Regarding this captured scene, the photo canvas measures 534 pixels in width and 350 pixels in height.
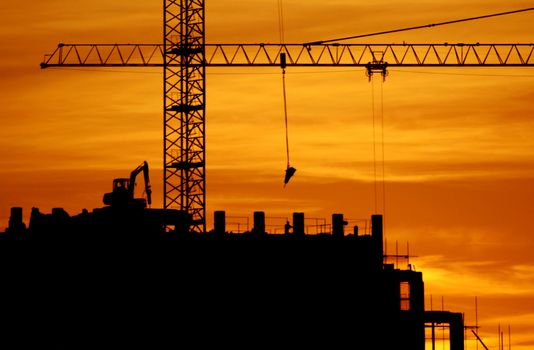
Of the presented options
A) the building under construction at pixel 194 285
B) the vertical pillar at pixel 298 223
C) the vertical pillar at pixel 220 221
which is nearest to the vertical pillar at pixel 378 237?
the building under construction at pixel 194 285

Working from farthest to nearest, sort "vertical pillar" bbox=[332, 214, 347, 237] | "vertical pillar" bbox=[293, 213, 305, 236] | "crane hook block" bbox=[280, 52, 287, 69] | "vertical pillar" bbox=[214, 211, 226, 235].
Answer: "crane hook block" bbox=[280, 52, 287, 69], "vertical pillar" bbox=[332, 214, 347, 237], "vertical pillar" bbox=[293, 213, 305, 236], "vertical pillar" bbox=[214, 211, 226, 235]

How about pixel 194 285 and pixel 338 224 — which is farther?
pixel 338 224

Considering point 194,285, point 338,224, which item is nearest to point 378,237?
point 338,224

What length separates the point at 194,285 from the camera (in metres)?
142

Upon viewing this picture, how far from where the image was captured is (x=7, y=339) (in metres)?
135

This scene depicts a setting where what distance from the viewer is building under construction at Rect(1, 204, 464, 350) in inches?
5389

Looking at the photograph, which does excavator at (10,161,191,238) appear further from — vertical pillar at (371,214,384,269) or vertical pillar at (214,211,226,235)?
vertical pillar at (371,214,384,269)

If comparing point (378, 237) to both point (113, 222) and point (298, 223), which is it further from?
point (113, 222)

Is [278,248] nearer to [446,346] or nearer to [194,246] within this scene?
[194,246]

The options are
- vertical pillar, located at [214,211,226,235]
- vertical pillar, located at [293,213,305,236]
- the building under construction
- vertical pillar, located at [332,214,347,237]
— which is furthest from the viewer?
vertical pillar, located at [332,214,347,237]

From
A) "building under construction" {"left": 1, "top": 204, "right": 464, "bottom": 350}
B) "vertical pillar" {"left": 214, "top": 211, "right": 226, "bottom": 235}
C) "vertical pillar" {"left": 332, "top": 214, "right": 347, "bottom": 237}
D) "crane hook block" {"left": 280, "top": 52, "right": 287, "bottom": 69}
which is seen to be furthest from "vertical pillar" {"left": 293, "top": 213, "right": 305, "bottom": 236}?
"crane hook block" {"left": 280, "top": 52, "right": 287, "bottom": 69}

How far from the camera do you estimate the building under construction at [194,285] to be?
136875 millimetres

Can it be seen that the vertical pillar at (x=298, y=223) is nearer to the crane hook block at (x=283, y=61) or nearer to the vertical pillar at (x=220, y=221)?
the vertical pillar at (x=220, y=221)

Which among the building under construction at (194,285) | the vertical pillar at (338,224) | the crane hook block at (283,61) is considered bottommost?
the building under construction at (194,285)
